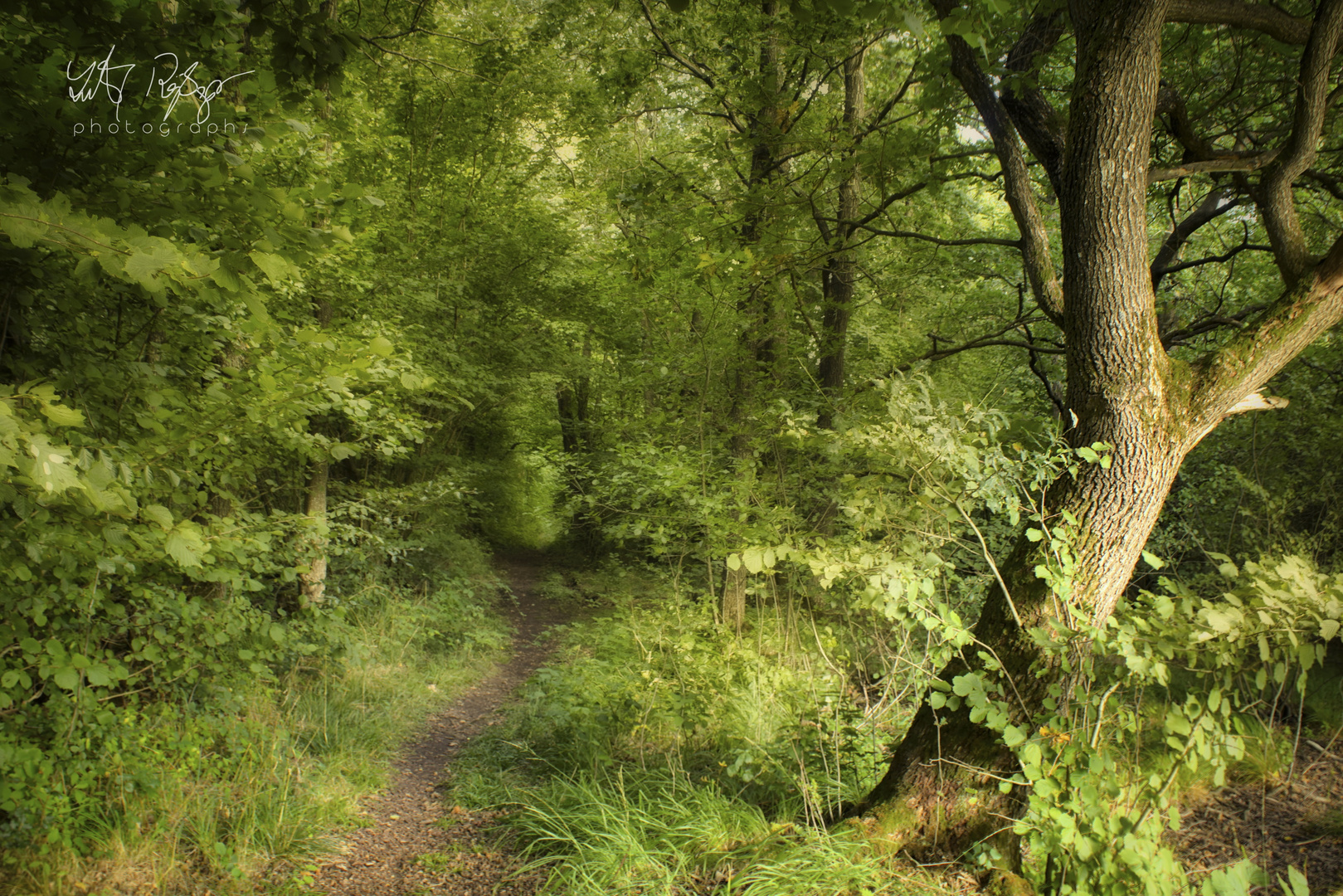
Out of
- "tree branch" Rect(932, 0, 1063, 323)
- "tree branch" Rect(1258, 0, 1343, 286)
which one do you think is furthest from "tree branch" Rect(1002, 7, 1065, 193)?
"tree branch" Rect(1258, 0, 1343, 286)

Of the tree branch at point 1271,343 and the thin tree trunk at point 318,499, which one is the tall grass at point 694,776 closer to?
Answer: the tree branch at point 1271,343

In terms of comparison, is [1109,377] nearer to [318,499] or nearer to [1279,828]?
[1279,828]

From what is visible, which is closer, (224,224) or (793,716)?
(224,224)

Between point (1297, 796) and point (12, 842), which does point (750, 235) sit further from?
point (12, 842)

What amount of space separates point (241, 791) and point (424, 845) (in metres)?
0.99

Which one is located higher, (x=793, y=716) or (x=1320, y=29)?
(x=1320, y=29)

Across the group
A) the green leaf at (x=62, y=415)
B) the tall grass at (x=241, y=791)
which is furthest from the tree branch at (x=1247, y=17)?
the tall grass at (x=241, y=791)

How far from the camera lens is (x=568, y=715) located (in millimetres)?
5172

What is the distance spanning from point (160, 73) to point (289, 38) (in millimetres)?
554

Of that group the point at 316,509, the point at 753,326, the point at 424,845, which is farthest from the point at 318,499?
the point at 753,326

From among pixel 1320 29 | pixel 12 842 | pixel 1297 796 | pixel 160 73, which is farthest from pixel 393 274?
pixel 1297 796

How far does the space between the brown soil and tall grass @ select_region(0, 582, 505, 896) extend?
445 centimetres

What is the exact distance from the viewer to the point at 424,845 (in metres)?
3.78

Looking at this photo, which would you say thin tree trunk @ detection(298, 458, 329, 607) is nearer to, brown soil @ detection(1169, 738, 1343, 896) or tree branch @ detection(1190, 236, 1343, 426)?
tree branch @ detection(1190, 236, 1343, 426)
